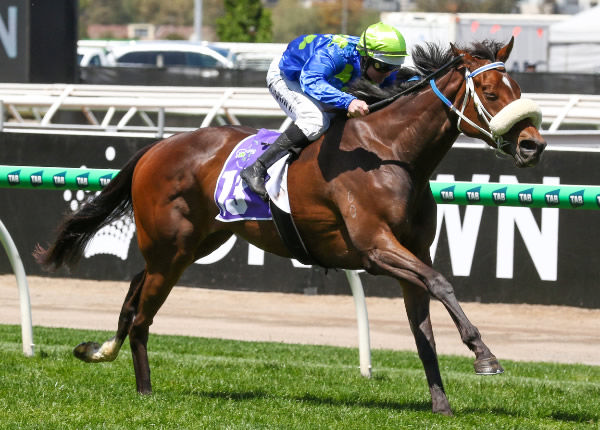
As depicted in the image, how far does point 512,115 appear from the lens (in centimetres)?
517

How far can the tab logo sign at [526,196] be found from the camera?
6332 millimetres

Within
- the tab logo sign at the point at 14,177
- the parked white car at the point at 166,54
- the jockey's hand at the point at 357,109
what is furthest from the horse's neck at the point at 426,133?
the parked white car at the point at 166,54

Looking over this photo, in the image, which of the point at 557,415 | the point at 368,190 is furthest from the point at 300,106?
the point at 557,415

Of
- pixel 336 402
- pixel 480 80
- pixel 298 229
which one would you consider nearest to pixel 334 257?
pixel 298 229

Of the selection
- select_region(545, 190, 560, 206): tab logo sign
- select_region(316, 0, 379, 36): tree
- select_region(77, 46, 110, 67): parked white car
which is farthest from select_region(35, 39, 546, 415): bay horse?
select_region(316, 0, 379, 36): tree

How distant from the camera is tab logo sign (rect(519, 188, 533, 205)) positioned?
6332mm

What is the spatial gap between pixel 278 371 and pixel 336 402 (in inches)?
43.0

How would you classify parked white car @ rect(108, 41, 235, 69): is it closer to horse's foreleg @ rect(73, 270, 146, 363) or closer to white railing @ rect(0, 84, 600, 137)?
white railing @ rect(0, 84, 600, 137)

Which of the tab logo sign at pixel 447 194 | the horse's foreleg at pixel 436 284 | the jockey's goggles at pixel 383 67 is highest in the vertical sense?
the jockey's goggles at pixel 383 67

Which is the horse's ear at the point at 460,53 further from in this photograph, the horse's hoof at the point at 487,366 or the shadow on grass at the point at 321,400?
the shadow on grass at the point at 321,400

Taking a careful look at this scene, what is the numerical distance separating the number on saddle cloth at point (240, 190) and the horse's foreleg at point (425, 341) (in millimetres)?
921

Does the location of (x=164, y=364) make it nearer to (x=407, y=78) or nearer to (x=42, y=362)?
(x=42, y=362)

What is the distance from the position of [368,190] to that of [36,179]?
2.65 m

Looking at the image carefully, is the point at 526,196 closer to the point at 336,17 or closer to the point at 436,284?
the point at 436,284
